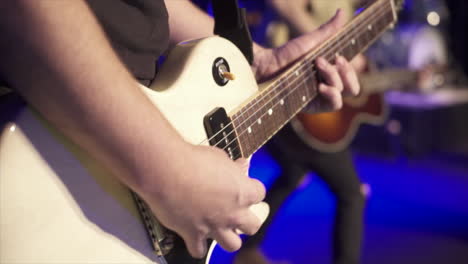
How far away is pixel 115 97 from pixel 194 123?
18 cm

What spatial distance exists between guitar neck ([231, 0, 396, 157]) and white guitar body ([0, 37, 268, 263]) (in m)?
0.17

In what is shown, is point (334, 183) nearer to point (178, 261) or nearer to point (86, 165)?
point (178, 261)

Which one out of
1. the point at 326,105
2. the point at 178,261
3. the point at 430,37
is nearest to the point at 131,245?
the point at 178,261

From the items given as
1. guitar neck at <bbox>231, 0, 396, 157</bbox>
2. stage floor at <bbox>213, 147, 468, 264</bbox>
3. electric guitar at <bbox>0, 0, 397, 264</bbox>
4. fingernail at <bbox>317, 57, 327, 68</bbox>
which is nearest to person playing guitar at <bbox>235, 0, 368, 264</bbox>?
stage floor at <bbox>213, 147, 468, 264</bbox>

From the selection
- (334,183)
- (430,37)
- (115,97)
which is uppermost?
(115,97)

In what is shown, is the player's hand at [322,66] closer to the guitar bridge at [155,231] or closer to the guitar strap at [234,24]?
the guitar strap at [234,24]

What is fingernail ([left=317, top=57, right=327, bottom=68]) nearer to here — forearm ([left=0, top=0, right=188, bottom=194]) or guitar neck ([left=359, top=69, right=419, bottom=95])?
forearm ([left=0, top=0, right=188, bottom=194])

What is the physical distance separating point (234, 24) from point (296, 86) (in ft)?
0.66

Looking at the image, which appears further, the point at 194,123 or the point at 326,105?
the point at 326,105

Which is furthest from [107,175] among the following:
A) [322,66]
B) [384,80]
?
[384,80]

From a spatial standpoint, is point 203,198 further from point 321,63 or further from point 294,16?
point 294,16

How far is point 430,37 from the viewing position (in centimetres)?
485

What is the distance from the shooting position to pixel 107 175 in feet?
1.77

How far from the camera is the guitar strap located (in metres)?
0.91
